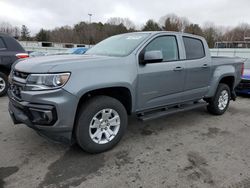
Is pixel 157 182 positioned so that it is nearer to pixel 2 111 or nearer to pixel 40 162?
pixel 40 162

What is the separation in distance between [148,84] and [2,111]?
3636 millimetres

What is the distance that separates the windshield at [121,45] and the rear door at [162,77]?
0.21m

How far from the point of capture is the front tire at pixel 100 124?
2955 mm

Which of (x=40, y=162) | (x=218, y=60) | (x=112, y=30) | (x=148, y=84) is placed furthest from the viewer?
(x=112, y=30)

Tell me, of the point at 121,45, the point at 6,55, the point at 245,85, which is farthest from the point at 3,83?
the point at 245,85

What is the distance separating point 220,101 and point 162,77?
2.39 m

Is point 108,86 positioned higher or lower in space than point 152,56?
lower

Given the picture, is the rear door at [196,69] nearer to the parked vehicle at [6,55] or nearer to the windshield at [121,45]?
the windshield at [121,45]

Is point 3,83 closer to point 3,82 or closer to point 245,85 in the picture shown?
point 3,82

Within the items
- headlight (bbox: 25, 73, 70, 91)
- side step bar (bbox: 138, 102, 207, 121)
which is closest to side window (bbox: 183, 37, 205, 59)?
side step bar (bbox: 138, 102, 207, 121)

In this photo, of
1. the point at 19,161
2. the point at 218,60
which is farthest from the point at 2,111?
the point at 218,60

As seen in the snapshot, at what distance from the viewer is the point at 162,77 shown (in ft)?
12.3

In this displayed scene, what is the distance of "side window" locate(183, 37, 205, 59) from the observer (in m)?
4.34

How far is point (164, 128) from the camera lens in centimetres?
436
